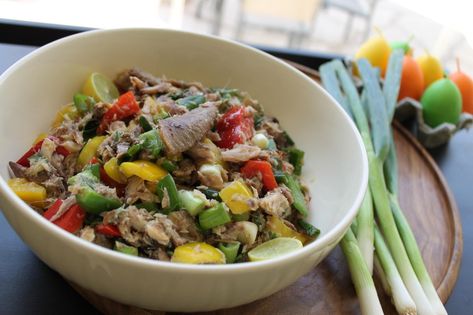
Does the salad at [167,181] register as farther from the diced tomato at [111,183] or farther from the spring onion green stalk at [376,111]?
the spring onion green stalk at [376,111]

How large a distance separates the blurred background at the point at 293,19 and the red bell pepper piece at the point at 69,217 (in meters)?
3.44

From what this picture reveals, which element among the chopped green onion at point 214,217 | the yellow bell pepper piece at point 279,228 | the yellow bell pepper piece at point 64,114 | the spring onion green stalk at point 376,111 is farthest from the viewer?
the spring onion green stalk at point 376,111

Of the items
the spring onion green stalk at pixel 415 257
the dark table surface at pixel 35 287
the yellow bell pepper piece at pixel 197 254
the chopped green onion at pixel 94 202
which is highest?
the chopped green onion at pixel 94 202

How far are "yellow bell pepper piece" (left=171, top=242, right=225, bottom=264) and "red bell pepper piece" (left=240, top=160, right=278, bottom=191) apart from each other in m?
0.34

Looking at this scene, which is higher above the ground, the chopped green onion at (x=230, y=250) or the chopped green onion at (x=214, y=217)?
the chopped green onion at (x=214, y=217)

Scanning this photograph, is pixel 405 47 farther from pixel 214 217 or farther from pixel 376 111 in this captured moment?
pixel 214 217

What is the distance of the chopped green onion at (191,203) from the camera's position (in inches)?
56.7

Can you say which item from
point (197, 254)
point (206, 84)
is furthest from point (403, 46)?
point (197, 254)

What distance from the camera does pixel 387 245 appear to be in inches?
70.0

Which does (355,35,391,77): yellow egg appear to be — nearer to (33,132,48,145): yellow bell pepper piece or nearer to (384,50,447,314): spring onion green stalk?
(384,50,447,314): spring onion green stalk

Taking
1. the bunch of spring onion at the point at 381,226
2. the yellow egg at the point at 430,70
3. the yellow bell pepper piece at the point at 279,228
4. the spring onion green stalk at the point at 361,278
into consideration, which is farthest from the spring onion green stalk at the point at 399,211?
the yellow bell pepper piece at the point at 279,228

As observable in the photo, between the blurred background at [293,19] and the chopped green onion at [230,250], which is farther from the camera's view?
the blurred background at [293,19]

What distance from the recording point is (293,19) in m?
5.10

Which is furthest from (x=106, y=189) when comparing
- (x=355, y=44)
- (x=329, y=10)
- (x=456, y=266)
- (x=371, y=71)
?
(x=329, y=10)
